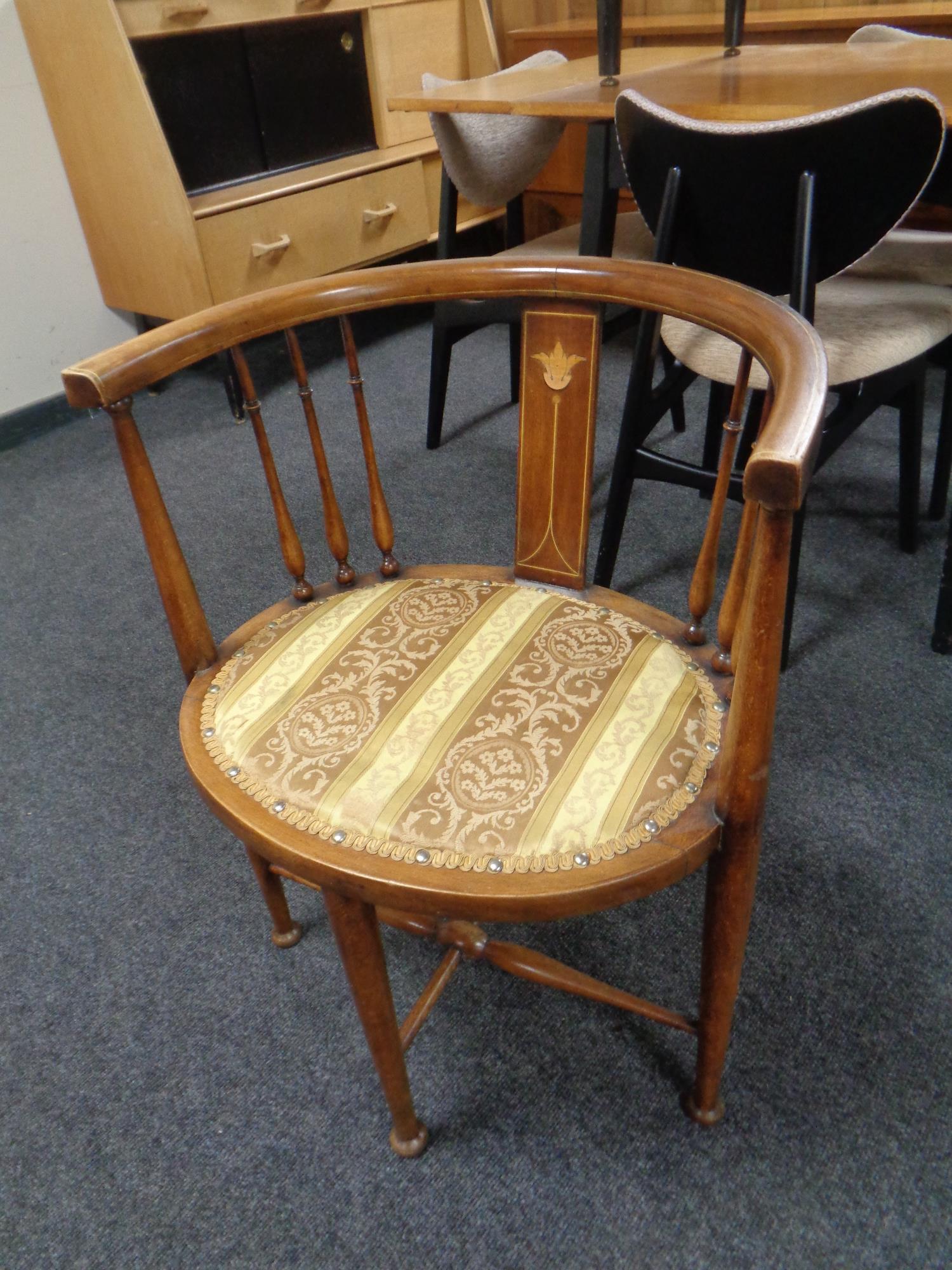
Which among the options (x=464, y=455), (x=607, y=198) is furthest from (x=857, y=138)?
(x=464, y=455)

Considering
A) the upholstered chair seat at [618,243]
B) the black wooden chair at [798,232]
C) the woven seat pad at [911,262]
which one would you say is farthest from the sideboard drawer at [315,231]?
the woven seat pad at [911,262]

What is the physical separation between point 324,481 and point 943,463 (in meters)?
1.33

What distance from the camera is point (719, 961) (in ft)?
2.53

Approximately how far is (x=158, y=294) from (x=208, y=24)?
2.15 ft

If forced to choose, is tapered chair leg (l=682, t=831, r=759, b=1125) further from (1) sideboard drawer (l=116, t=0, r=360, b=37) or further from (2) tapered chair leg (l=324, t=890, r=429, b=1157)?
(1) sideboard drawer (l=116, t=0, r=360, b=37)

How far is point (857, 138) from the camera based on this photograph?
3.42 feet

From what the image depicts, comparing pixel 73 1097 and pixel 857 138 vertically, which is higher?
pixel 857 138

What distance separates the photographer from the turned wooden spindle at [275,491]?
2.85 feet

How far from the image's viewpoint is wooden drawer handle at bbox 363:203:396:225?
2648mm

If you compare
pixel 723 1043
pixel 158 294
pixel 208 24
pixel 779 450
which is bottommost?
pixel 723 1043

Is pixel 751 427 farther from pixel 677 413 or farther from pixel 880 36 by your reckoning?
pixel 880 36

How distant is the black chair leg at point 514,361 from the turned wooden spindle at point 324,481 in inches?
42.3

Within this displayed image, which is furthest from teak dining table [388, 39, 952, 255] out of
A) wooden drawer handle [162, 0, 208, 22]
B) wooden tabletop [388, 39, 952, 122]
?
wooden drawer handle [162, 0, 208, 22]

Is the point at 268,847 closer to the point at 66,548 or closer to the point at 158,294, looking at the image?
the point at 66,548
